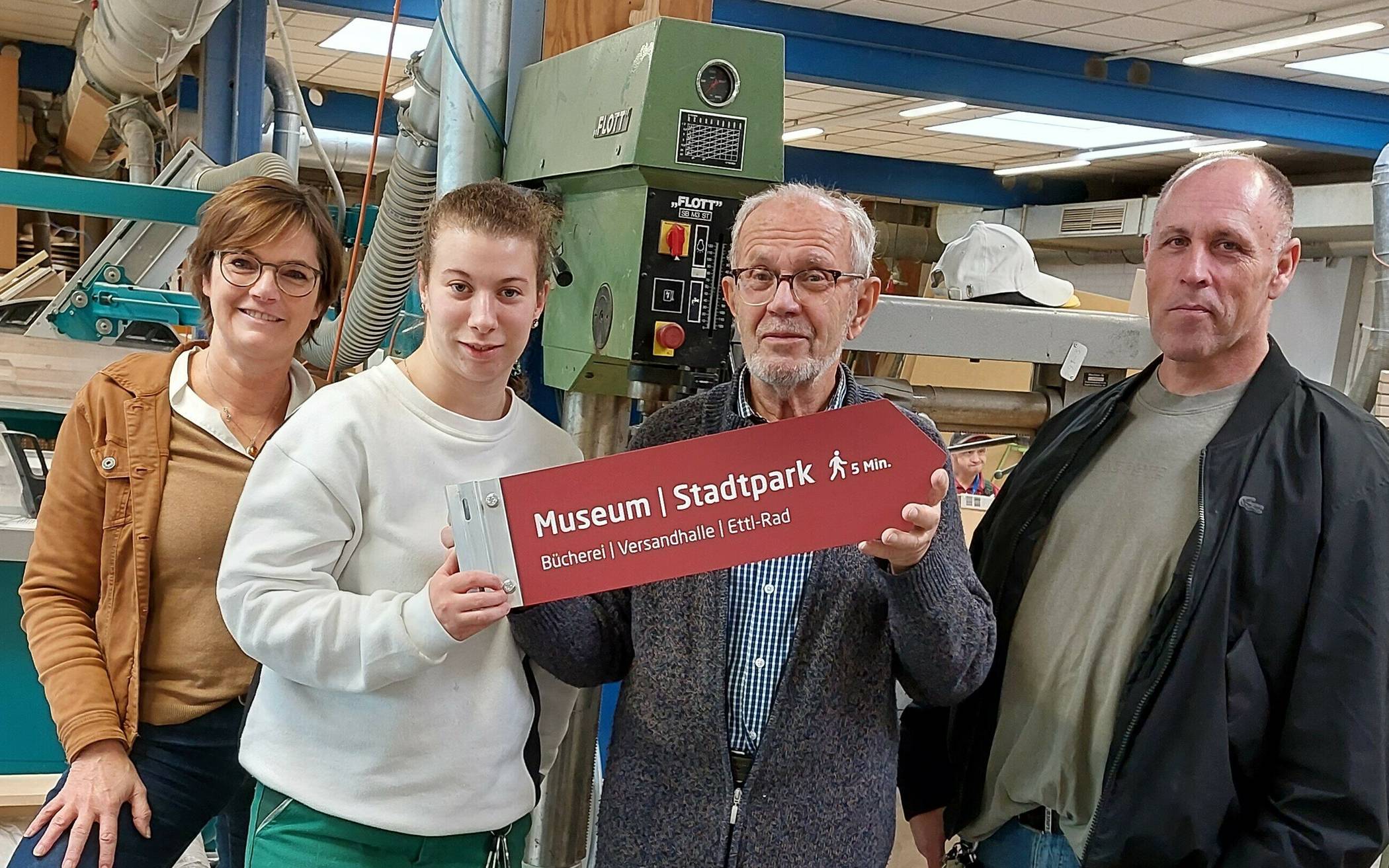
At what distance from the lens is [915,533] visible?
1283mm

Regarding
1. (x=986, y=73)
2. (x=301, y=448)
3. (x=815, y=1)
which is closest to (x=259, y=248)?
(x=301, y=448)

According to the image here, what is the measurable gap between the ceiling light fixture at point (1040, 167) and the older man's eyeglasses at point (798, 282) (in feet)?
30.7

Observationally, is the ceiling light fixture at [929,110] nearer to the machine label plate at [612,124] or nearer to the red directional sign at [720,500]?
the machine label plate at [612,124]

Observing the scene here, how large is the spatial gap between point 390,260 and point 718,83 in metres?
0.87

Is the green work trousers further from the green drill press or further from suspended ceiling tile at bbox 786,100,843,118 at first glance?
suspended ceiling tile at bbox 786,100,843,118

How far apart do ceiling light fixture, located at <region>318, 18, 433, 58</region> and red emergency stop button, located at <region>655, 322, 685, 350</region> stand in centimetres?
570

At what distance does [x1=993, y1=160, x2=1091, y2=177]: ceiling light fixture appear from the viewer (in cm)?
1011

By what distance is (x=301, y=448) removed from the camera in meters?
1.31

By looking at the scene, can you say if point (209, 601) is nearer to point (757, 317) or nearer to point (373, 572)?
point (373, 572)

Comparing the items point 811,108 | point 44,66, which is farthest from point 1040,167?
point 44,66

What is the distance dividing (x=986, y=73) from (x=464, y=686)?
652cm

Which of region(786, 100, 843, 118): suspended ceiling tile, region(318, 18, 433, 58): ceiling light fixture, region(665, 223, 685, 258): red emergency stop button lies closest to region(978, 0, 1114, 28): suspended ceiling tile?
region(786, 100, 843, 118): suspended ceiling tile

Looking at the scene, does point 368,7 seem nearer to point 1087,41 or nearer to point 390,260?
→ point 1087,41

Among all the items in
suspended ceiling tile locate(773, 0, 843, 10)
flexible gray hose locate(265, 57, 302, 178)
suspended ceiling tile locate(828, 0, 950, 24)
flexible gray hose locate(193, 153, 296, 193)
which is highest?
suspended ceiling tile locate(828, 0, 950, 24)
